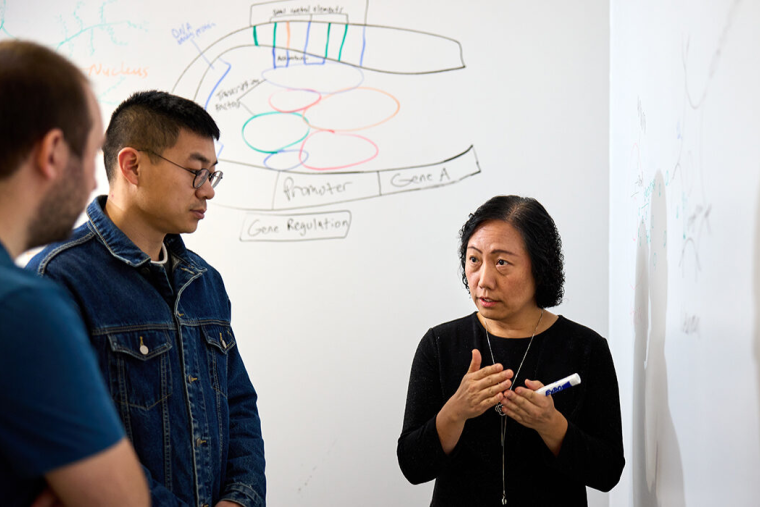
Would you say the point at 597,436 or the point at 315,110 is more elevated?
the point at 315,110

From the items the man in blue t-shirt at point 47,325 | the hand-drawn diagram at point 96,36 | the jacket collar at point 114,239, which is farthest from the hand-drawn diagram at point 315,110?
the man in blue t-shirt at point 47,325

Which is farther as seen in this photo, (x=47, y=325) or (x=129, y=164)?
(x=129, y=164)

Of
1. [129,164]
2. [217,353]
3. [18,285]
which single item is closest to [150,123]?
[129,164]

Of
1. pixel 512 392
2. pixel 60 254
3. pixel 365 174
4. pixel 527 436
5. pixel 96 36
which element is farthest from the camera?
pixel 96 36

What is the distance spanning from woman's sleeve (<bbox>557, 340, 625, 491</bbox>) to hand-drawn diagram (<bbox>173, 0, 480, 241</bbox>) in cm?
100

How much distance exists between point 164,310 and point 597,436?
95 cm

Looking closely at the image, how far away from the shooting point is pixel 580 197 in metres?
2.15

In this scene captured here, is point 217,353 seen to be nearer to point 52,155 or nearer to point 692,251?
point 52,155

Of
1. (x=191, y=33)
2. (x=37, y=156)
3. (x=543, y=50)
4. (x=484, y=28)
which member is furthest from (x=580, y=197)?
(x=37, y=156)

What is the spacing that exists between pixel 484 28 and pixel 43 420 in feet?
6.59

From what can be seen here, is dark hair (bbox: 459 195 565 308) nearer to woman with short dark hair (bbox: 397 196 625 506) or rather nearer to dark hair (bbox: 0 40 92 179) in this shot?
woman with short dark hair (bbox: 397 196 625 506)

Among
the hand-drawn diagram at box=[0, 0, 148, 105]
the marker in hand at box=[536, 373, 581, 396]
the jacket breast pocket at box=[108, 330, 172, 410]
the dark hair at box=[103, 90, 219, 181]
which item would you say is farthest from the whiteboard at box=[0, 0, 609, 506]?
the jacket breast pocket at box=[108, 330, 172, 410]

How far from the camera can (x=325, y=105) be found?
240 cm

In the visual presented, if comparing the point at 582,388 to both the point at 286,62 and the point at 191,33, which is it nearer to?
the point at 286,62
